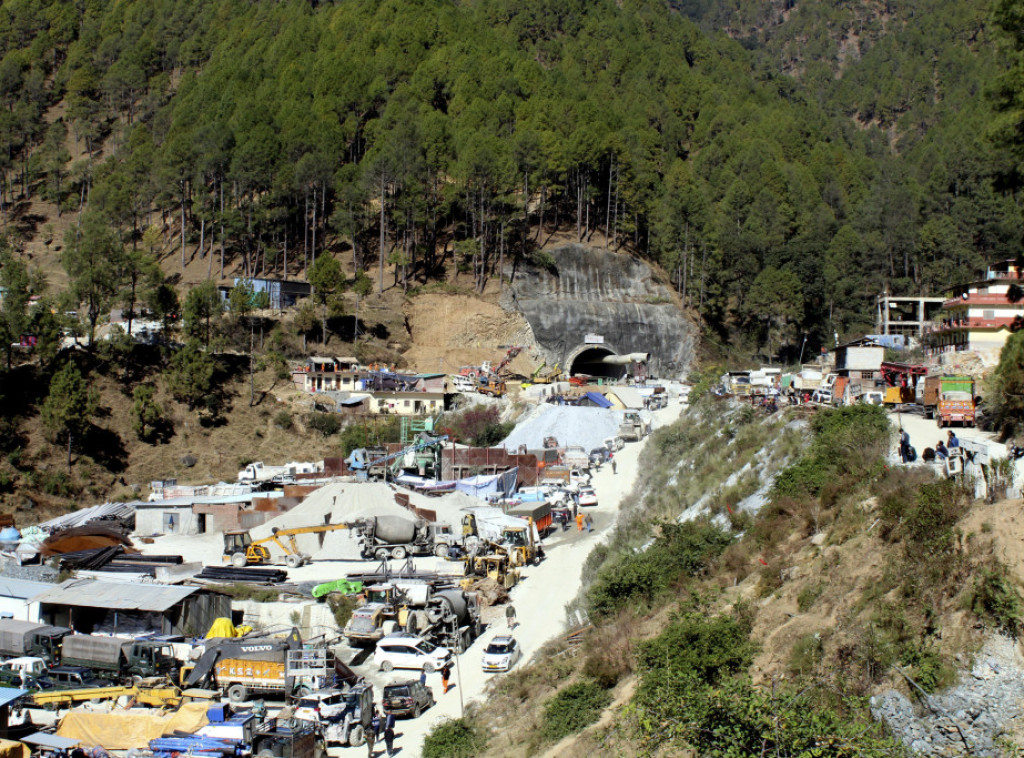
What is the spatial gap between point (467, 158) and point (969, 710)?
60883 mm

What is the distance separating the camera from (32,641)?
2381 cm

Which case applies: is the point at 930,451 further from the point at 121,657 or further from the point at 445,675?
the point at 121,657

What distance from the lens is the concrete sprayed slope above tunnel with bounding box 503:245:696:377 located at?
65.1 meters

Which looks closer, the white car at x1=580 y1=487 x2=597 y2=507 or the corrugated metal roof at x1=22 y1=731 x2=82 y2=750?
the corrugated metal roof at x1=22 y1=731 x2=82 y2=750

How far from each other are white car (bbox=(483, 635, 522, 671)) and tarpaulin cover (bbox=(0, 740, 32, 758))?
9037 millimetres

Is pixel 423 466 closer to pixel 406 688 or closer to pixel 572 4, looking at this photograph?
pixel 406 688

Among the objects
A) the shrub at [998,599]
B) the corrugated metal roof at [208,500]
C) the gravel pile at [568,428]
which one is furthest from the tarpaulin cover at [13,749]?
the gravel pile at [568,428]

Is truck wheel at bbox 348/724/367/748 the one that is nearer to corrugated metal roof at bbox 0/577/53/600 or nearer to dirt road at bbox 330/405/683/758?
dirt road at bbox 330/405/683/758

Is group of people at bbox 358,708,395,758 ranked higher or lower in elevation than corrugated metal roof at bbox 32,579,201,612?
lower

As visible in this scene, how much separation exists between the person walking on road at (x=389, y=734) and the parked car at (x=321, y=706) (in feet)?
3.30

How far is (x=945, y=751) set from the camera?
10.9 metres

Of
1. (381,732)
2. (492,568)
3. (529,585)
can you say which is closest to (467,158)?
(492,568)

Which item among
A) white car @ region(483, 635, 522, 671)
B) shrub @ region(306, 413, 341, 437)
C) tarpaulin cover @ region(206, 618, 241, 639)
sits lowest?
tarpaulin cover @ region(206, 618, 241, 639)

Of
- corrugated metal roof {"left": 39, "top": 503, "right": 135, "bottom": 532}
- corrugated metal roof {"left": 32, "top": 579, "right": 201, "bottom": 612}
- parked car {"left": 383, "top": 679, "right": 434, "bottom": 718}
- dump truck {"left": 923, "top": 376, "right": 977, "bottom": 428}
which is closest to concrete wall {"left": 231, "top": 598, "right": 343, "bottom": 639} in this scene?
corrugated metal roof {"left": 32, "top": 579, "right": 201, "bottom": 612}
